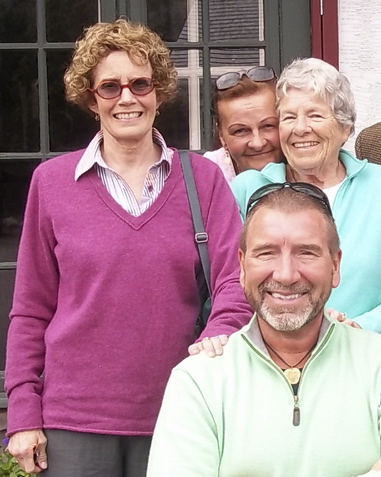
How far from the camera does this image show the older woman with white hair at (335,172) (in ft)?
8.56

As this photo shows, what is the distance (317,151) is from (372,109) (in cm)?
178

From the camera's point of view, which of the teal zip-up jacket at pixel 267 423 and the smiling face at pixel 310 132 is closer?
the teal zip-up jacket at pixel 267 423

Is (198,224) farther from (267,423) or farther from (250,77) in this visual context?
(250,77)

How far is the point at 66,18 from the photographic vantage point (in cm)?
448

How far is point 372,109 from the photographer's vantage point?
4.38 meters

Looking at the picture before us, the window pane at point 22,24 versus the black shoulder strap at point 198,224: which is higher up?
the window pane at point 22,24

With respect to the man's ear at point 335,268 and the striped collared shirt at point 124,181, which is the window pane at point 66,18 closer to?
the striped collared shirt at point 124,181

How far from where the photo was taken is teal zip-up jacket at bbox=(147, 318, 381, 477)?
6.73ft

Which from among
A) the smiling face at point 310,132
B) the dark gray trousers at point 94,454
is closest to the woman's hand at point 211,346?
the dark gray trousers at point 94,454

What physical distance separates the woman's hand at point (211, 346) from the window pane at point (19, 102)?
259 centimetres

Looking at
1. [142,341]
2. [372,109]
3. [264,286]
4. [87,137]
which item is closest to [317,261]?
[264,286]

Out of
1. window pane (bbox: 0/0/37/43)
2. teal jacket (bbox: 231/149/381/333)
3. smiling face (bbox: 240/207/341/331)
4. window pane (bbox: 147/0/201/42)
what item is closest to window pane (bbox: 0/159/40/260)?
window pane (bbox: 0/0/37/43)

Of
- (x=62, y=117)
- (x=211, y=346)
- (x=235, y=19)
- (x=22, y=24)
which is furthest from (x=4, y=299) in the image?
(x=211, y=346)

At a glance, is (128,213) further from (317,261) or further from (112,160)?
(317,261)
